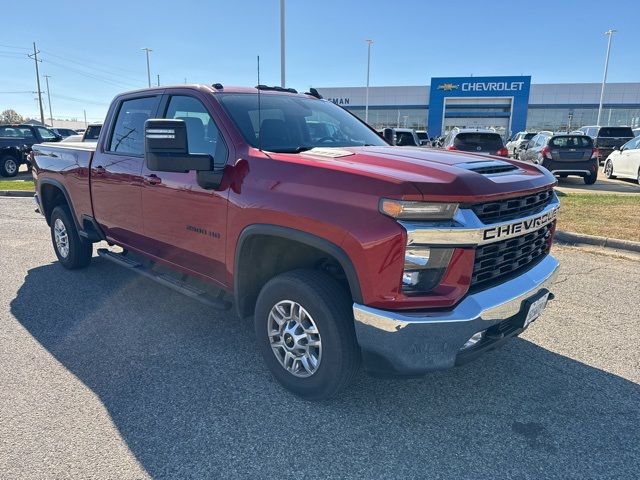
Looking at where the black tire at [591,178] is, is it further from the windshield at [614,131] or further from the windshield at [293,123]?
the windshield at [293,123]

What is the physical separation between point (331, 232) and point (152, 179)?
1.98m

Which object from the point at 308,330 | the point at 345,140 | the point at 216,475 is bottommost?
the point at 216,475

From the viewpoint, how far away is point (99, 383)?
126 inches

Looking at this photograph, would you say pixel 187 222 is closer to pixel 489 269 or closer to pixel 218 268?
pixel 218 268

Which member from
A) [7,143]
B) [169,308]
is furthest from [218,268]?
[7,143]

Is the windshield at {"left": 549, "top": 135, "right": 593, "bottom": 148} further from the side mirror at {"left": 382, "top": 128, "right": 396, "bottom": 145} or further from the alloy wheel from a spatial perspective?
the alloy wheel

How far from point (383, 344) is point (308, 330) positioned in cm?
58

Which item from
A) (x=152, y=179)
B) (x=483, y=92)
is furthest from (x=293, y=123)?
(x=483, y=92)

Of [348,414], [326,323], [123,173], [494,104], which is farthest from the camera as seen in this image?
[494,104]

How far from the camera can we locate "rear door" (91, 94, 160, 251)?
13.6 ft

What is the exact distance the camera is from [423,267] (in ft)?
7.79

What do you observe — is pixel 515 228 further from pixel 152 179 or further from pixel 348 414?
pixel 152 179

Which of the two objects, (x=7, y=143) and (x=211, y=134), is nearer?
(x=211, y=134)

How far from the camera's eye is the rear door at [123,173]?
4145 mm
